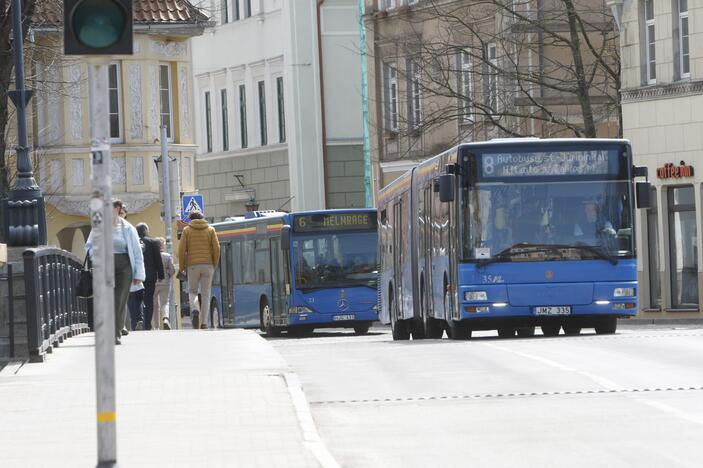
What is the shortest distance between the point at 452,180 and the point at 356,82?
38.7 m

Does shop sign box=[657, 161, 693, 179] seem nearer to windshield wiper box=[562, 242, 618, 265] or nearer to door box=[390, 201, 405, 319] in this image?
door box=[390, 201, 405, 319]

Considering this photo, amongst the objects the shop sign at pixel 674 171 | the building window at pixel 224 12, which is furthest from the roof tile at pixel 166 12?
the building window at pixel 224 12

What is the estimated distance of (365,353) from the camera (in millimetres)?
23203

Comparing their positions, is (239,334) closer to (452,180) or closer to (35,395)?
(452,180)

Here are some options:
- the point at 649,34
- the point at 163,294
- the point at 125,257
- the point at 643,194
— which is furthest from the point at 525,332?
the point at 649,34

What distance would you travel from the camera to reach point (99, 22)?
10.0 metres

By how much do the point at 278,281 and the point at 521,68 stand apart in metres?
9.03

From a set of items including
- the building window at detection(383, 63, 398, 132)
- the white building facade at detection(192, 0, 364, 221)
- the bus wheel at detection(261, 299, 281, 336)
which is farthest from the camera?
the white building facade at detection(192, 0, 364, 221)

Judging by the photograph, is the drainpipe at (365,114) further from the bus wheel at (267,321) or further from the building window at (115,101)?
the bus wheel at (267,321)

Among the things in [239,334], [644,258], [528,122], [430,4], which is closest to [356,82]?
[430,4]

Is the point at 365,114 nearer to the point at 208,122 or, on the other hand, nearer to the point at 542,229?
the point at 208,122

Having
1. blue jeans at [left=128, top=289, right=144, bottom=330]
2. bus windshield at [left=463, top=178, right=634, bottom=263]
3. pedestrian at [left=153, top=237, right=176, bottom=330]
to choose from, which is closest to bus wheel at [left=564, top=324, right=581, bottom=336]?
bus windshield at [left=463, top=178, right=634, bottom=263]

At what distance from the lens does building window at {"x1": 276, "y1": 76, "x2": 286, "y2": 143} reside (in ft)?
214

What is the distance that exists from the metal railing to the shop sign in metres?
18.1
